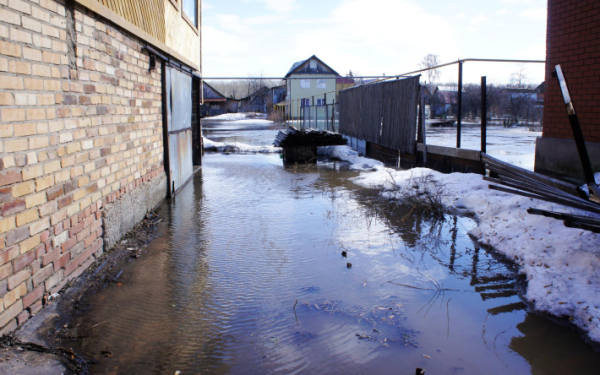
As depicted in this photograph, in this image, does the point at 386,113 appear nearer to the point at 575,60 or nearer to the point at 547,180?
the point at 575,60

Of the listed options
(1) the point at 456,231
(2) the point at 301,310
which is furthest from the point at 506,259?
(2) the point at 301,310

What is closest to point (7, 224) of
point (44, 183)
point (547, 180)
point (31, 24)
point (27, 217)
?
point (27, 217)

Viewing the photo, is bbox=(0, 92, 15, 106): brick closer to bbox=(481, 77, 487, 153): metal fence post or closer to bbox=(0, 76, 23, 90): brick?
bbox=(0, 76, 23, 90): brick

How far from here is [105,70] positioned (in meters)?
5.05

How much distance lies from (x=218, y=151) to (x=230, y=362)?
15.3m

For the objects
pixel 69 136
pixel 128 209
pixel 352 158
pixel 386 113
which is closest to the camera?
pixel 69 136

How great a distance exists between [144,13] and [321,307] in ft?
17.1

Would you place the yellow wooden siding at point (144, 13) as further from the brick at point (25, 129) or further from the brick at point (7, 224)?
the brick at point (7, 224)

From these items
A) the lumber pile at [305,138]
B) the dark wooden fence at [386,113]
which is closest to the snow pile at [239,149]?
the lumber pile at [305,138]

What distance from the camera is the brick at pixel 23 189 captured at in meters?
3.16

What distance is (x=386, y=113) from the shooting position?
1311 centimetres

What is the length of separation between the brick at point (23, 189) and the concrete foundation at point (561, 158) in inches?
285

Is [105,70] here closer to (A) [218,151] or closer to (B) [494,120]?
(A) [218,151]

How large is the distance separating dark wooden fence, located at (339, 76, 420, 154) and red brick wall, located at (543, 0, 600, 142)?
322 cm
